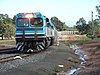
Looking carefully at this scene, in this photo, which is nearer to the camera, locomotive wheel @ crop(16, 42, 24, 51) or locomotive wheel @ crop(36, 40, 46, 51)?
locomotive wheel @ crop(16, 42, 24, 51)

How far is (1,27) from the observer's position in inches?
4001

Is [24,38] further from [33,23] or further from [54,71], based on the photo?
[54,71]

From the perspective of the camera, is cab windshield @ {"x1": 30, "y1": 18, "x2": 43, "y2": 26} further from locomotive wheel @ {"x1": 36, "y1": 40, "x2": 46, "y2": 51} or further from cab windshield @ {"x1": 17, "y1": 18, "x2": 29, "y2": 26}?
locomotive wheel @ {"x1": 36, "y1": 40, "x2": 46, "y2": 51}

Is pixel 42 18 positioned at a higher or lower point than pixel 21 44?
higher

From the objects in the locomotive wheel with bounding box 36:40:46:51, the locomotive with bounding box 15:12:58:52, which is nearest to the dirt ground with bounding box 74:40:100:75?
the locomotive wheel with bounding box 36:40:46:51

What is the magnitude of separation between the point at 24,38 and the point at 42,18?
263cm

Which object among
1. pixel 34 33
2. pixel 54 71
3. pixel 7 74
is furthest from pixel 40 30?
pixel 7 74

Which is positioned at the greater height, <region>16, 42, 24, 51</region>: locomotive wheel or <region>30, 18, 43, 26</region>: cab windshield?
<region>30, 18, 43, 26</region>: cab windshield

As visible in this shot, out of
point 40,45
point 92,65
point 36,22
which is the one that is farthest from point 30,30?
point 92,65

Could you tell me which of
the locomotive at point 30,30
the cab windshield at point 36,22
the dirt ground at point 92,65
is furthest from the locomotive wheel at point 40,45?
the dirt ground at point 92,65

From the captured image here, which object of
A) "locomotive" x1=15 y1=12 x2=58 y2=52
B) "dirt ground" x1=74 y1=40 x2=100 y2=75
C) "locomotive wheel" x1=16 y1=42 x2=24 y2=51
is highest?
"locomotive" x1=15 y1=12 x2=58 y2=52

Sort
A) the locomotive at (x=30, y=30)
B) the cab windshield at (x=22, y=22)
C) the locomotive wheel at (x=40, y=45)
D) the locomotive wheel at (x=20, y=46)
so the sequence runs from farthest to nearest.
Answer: the locomotive wheel at (x=40, y=45) → the locomotive wheel at (x=20, y=46) → the cab windshield at (x=22, y=22) → the locomotive at (x=30, y=30)

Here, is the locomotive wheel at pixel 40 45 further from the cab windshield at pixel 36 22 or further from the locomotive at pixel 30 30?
the cab windshield at pixel 36 22

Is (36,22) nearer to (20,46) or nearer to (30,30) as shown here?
(30,30)
